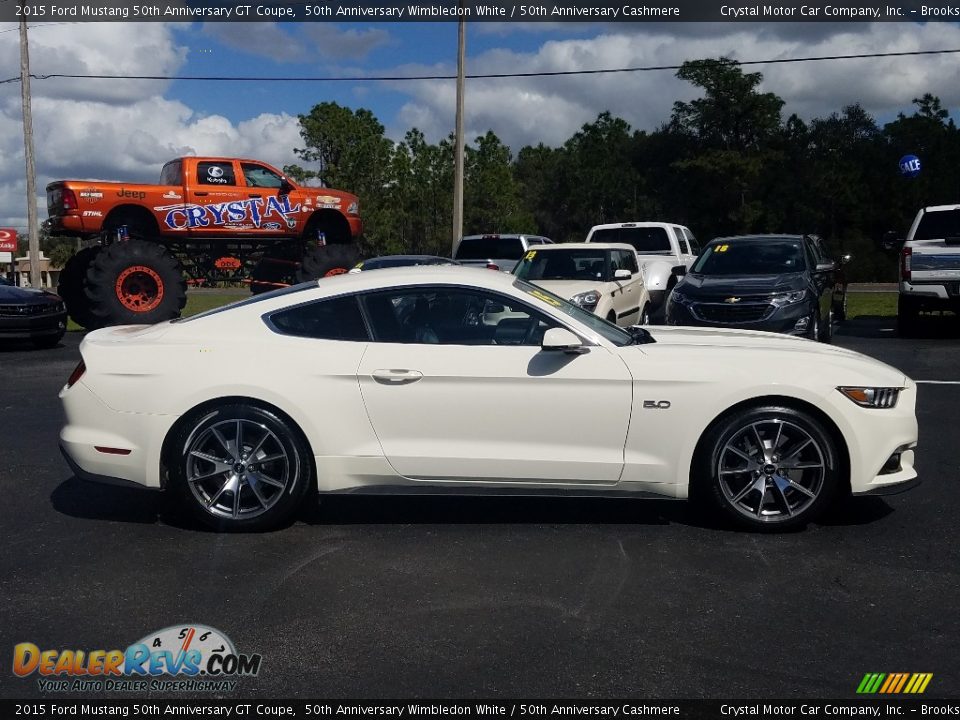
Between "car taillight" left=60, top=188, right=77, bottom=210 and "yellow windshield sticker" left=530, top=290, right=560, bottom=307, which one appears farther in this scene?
"car taillight" left=60, top=188, right=77, bottom=210

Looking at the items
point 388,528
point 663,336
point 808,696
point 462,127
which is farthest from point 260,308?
point 462,127

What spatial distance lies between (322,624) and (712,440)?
7.50 feet

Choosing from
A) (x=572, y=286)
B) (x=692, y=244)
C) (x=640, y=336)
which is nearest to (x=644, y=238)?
(x=692, y=244)

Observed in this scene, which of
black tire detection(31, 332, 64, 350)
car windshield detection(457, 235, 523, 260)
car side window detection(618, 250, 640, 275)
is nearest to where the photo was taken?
car side window detection(618, 250, 640, 275)

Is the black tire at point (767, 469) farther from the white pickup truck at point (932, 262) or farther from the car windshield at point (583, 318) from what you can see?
the white pickup truck at point (932, 262)

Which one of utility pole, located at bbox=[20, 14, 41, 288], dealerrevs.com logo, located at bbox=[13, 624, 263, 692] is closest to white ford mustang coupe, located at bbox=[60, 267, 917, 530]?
dealerrevs.com logo, located at bbox=[13, 624, 263, 692]

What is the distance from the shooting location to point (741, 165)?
203 feet

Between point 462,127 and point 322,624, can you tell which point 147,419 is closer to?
point 322,624

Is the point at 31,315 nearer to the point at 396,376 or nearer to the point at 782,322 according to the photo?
the point at 782,322

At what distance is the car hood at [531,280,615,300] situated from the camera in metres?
12.7

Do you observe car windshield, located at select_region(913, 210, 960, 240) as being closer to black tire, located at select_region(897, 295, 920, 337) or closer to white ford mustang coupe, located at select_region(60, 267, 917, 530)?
black tire, located at select_region(897, 295, 920, 337)

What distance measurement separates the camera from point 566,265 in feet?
46.1

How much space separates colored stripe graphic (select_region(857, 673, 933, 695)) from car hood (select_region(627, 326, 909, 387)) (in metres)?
1.99

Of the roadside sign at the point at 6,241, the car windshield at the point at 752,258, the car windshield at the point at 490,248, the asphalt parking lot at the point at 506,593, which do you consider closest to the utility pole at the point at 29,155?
the car windshield at the point at 490,248
